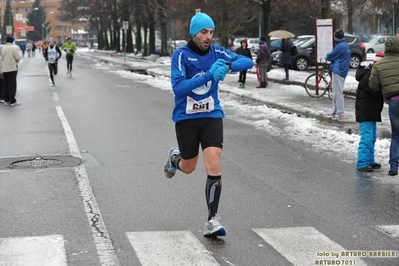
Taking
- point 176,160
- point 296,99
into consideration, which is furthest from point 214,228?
point 296,99

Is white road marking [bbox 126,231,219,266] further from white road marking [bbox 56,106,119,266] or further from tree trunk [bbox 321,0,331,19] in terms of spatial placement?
tree trunk [bbox 321,0,331,19]

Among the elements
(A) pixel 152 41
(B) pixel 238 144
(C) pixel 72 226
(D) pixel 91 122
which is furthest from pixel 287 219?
(A) pixel 152 41

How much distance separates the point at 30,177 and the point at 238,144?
404 centimetres

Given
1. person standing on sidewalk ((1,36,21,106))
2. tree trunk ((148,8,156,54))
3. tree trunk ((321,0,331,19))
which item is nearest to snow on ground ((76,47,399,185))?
tree trunk ((321,0,331,19))

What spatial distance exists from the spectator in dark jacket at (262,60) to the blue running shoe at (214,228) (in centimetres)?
1762

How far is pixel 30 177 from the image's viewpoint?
878cm

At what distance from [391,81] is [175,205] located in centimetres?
327

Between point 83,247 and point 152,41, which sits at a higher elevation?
point 152,41

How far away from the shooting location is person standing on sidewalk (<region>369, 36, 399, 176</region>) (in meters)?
8.67

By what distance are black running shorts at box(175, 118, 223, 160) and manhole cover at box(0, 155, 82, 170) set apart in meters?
3.73

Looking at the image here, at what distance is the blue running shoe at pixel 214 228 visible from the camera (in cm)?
598

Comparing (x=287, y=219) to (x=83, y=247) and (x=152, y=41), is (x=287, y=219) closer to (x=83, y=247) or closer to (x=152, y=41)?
(x=83, y=247)

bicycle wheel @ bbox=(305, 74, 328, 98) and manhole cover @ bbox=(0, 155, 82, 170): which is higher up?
bicycle wheel @ bbox=(305, 74, 328, 98)

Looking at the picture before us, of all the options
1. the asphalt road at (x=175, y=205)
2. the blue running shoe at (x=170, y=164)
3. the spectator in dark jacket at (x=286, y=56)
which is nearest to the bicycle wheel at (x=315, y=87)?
the spectator in dark jacket at (x=286, y=56)
